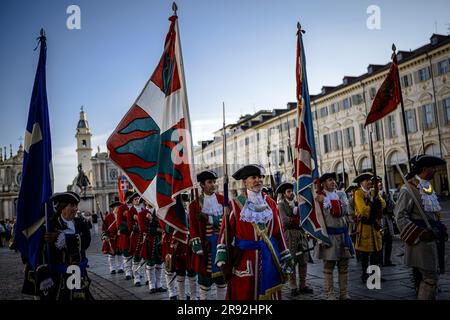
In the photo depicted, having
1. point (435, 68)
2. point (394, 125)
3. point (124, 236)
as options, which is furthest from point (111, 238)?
point (394, 125)

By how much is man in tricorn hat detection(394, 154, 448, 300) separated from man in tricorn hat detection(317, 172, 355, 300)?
1266 mm

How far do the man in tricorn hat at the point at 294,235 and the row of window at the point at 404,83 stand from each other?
31.4 metres

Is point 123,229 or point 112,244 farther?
point 112,244

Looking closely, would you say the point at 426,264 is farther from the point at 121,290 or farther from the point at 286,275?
the point at 121,290

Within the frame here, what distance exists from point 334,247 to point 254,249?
2158 mm

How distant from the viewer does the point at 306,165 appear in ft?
22.7

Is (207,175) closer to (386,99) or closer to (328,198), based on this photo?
(328,198)

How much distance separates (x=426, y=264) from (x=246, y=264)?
7.67ft

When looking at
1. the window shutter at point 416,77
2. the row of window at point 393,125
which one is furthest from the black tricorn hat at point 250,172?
the window shutter at point 416,77

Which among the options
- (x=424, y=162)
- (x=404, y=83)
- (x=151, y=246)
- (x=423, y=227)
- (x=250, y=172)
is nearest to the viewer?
(x=250, y=172)

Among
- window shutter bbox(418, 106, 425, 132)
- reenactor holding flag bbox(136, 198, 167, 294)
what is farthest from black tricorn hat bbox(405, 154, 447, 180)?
window shutter bbox(418, 106, 425, 132)

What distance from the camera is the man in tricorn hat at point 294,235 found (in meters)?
7.83

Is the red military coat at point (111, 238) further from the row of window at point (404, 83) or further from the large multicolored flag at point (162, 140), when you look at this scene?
the row of window at point (404, 83)

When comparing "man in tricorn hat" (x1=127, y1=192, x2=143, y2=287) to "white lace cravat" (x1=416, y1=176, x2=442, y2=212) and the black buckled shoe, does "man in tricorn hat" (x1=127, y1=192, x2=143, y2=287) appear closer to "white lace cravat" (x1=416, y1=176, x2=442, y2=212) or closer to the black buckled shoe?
the black buckled shoe
